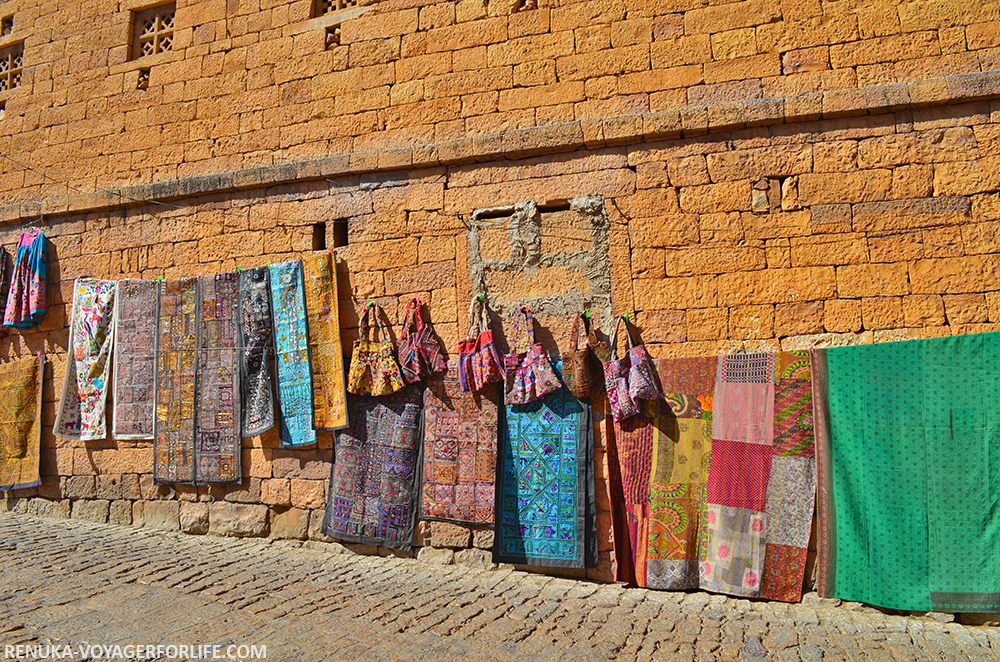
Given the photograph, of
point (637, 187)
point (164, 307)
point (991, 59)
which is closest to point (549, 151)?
point (637, 187)

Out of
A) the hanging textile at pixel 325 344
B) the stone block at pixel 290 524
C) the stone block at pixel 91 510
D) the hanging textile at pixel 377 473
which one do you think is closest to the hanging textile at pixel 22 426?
the stone block at pixel 91 510

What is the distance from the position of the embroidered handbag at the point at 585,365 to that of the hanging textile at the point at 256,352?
2.53 meters

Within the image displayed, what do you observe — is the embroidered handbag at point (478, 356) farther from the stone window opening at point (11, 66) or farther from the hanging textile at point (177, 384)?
the stone window opening at point (11, 66)

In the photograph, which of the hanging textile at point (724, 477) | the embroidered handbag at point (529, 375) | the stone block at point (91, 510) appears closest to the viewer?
the hanging textile at point (724, 477)

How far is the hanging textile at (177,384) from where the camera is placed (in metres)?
5.70

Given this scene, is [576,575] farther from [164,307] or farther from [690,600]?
[164,307]

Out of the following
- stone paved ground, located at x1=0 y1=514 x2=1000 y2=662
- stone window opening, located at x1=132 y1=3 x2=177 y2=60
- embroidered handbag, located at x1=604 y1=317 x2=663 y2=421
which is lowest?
stone paved ground, located at x1=0 y1=514 x2=1000 y2=662

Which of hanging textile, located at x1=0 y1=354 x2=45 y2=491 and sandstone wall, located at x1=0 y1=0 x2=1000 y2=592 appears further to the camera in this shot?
hanging textile, located at x1=0 y1=354 x2=45 y2=491

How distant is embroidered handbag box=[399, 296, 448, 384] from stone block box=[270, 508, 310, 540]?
1.49 m

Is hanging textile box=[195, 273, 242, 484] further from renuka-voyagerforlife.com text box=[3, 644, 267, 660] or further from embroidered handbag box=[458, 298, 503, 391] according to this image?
renuka-voyagerforlife.com text box=[3, 644, 267, 660]

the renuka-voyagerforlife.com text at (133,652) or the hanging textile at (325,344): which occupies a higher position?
the hanging textile at (325,344)

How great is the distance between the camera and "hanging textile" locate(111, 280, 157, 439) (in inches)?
233

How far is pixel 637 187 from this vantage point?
4773 millimetres

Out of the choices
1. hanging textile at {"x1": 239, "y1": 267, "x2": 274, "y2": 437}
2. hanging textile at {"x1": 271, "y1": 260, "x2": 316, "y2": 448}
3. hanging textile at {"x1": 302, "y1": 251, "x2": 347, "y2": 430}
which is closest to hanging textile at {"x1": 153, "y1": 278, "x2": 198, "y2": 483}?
hanging textile at {"x1": 239, "y1": 267, "x2": 274, "y2": 437}
